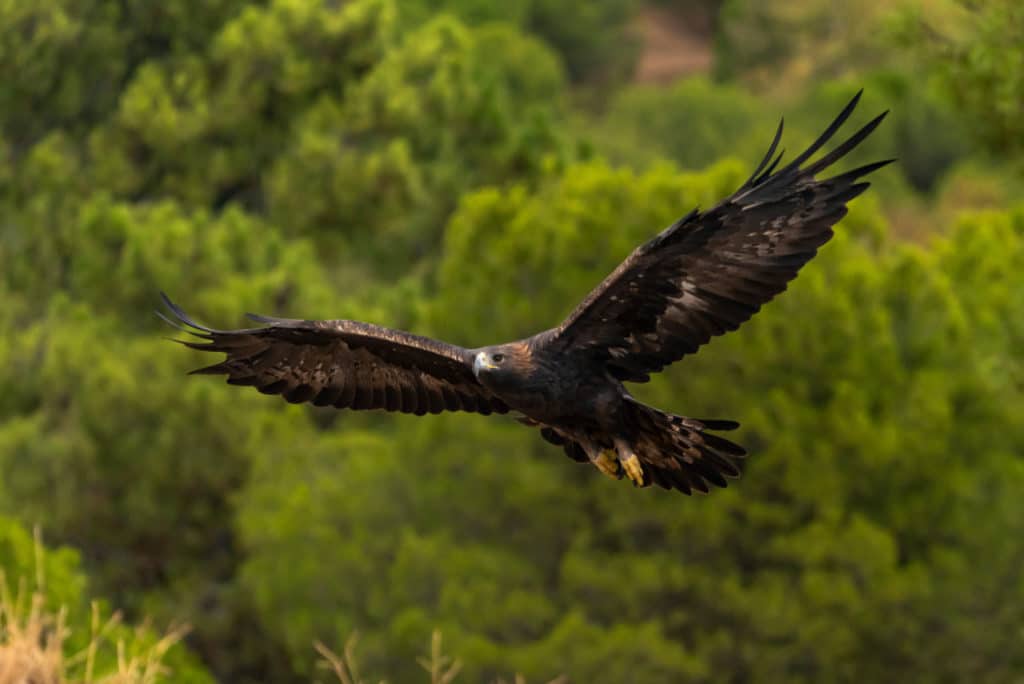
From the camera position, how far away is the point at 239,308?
21.3 meters

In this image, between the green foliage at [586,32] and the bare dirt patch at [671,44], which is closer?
the green foliage at [586,32]

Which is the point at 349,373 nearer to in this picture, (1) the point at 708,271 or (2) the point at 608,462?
(2) the point at 608,462

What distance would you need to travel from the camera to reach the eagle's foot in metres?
7.46

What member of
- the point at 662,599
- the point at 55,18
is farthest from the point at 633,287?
the point at 55,18

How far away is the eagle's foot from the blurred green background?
4.74 meters

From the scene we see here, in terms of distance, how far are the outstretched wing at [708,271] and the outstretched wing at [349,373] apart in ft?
2.85

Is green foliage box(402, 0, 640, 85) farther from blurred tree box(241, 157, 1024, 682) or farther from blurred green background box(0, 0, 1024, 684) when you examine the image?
blurred tree box(241, 157, 1024, 682)

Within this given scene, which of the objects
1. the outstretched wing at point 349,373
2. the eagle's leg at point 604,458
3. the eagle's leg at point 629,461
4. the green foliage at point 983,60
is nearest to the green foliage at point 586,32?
the green foliage at point 983,60

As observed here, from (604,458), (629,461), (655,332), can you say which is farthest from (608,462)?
(655,332)

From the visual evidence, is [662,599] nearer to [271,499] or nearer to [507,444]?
[507,444]

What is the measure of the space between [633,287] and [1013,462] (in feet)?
37.9

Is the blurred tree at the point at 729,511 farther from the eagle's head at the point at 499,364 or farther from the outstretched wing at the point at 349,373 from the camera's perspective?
the eagle's head at the point at 499,364

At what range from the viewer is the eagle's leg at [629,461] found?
7242 millimetres

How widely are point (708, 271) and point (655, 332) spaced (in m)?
0.39
